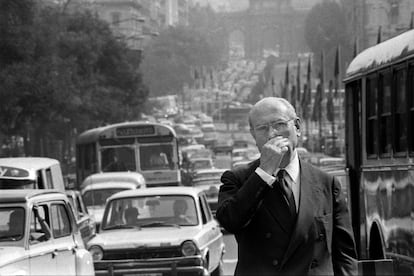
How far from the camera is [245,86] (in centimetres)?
18662

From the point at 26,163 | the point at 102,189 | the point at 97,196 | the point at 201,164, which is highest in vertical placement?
the point at 26,163

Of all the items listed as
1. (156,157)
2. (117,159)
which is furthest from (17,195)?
(156,157)

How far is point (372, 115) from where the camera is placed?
14.2 meters

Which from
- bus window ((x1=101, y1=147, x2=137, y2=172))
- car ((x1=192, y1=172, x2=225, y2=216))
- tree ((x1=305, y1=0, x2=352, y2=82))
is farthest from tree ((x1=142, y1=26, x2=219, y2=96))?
bus window ((x1=101, y1=147, x2=137, y2=172))

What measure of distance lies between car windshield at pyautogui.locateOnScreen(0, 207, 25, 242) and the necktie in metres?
6.71

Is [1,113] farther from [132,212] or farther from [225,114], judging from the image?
[225,114]

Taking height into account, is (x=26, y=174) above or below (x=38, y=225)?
above

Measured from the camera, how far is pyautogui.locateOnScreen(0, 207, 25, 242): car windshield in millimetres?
12664

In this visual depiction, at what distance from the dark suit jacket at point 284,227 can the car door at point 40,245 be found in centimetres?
635

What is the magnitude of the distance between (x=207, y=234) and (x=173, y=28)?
15970 centimetres

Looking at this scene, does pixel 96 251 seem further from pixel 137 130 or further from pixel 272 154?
pixel 137 130

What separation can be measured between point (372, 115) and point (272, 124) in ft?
26.6

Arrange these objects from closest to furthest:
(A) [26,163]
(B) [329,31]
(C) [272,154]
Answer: (C) [272,154] → (A) [26,163] → (B) [329,31]

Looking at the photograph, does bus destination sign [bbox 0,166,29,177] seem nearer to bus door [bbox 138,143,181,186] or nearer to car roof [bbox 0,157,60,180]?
car roof [bbox 0,157,60,180]
